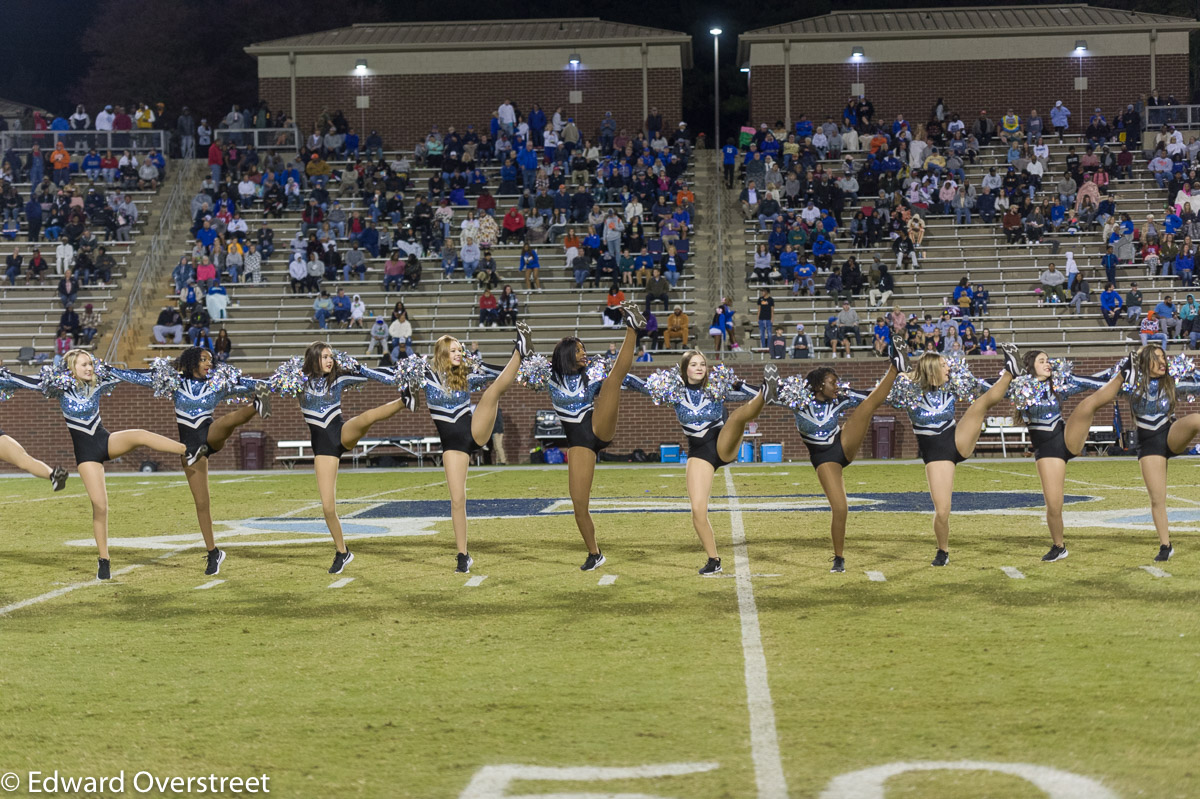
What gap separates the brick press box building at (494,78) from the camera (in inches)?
1430

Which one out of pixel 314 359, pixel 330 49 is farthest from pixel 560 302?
pixel 314 359

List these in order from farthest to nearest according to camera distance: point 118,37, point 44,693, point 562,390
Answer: point 118,37 < point 562,390 < point 44,693

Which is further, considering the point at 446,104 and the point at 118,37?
the point at 118,37

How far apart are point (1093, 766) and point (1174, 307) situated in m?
24.3

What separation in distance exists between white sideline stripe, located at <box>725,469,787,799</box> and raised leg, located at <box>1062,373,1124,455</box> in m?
2.70

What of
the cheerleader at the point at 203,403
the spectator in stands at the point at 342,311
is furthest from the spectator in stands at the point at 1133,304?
the cheerleader at the point at 203,403

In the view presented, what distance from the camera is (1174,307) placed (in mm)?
26641

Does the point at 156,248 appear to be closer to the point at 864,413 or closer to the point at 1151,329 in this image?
the point at 1151,329

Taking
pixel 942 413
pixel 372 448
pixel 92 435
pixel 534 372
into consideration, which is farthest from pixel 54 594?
pixel 372 448

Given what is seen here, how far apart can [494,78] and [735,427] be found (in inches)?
1141

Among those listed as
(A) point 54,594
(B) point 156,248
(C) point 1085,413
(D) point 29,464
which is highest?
(B) point 156,248

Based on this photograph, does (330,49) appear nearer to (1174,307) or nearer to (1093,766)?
(1174,307)

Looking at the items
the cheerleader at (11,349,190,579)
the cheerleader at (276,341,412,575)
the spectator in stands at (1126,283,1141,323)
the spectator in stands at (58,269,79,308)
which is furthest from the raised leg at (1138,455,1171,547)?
the spectator in stands at (58,269,79,308)

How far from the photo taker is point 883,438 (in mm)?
25297
